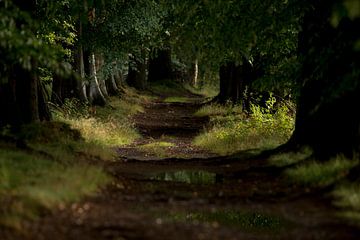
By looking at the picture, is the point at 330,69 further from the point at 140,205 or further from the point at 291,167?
the point at 140,205

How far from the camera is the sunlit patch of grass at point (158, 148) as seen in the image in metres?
18.9

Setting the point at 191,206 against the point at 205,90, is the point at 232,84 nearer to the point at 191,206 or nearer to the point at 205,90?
the point at 191,206

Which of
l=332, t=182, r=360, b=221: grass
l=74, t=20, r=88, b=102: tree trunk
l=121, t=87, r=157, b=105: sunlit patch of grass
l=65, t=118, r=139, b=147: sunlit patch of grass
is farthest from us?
l=121, t=87, r=157, b=105: sunlit patch of grass

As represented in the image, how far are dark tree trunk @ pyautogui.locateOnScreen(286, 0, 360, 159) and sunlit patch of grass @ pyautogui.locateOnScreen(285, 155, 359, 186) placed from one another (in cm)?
61

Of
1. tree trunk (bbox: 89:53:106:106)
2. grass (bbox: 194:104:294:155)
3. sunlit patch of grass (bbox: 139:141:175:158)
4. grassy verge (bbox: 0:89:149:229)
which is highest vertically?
tree trunk (bbox: 89:53:106:106)

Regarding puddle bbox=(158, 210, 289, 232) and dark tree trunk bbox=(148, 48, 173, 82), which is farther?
dark tree trunk bbox=(148, 48, 173, 82)

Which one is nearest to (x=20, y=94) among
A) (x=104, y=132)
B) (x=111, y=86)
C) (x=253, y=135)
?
(x=104, y=132)

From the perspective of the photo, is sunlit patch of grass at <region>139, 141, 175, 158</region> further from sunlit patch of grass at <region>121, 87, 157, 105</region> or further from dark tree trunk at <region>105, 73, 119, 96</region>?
dark tree trunk at <region>105, 73, 119, 96</region>

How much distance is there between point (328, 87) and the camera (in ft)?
37.2

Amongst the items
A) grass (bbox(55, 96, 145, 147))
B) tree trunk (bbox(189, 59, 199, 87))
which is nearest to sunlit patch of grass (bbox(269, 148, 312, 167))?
grass (bbox(55, 96, 145, 147))

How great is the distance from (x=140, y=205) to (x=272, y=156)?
6297mm

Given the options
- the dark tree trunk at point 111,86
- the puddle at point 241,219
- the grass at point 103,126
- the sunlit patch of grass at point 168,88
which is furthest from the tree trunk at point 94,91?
the sunlit patch of grass at point 168,88

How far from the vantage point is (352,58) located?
36.6 feet

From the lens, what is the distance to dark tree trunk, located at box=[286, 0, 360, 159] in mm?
11367
